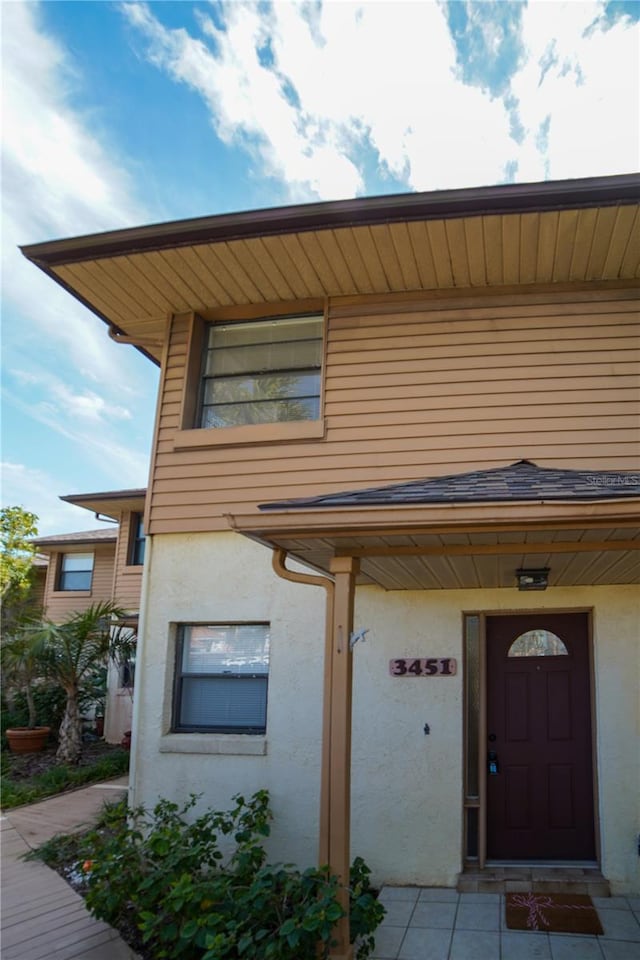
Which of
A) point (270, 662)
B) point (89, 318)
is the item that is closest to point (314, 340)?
point (89, 318)

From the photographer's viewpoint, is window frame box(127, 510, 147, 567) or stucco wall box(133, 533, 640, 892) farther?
window frame box(127, 510, 147, 567)

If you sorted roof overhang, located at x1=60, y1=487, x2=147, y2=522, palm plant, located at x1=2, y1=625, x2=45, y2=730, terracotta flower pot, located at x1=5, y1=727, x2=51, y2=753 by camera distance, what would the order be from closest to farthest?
palm plant, located at x1=2, y1=625, x2=45, y2=730 < terracotta flower pot, located at x1=5, y1=727, x2=51, y2=753 < roof overhang, located at x1=60, y1=487, x2=147, y2=522

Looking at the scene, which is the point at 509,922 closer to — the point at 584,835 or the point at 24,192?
the point at 584,835

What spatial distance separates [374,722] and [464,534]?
2589mm

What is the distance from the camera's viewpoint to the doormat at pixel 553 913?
4.43 meters

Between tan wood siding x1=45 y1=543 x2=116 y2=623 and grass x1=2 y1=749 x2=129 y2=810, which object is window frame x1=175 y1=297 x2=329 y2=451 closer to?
grass x1=2 y1=749 x2=129 y2=810

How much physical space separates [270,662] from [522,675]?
7.34ft

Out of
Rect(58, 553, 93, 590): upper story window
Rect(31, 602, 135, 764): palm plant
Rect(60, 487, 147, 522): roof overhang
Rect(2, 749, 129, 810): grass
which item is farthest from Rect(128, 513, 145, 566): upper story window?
Rect(2, 749, 129, 810): grass

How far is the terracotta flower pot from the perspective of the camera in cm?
1115

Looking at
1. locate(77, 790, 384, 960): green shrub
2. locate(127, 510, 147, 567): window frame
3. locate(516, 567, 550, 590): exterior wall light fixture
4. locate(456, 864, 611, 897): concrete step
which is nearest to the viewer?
locate(77, 790, 384, 960): green shrub

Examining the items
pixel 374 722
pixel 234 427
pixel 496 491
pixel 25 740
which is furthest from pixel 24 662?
pixel 496 491

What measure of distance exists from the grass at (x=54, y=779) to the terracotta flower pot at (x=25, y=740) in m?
0.77

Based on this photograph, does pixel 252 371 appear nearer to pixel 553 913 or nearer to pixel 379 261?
pixel 379 261

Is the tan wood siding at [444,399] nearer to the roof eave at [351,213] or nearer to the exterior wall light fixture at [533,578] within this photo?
the roof eave at [351,213]
